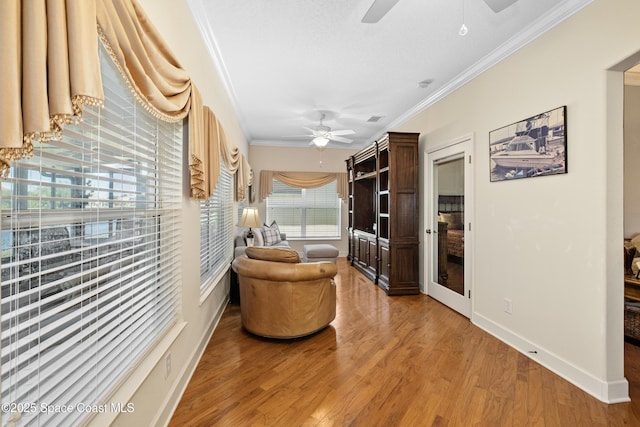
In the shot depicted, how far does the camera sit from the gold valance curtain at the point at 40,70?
60 centimetres

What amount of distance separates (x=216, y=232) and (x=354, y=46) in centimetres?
248

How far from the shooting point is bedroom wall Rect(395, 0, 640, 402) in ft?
6.62

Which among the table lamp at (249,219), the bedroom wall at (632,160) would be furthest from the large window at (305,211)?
the bedroom wall at (632,160)

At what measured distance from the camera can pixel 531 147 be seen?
2555 mm

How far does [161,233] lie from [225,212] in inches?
90.4

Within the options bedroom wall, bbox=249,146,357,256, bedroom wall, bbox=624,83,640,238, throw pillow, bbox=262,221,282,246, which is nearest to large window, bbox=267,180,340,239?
bedroom wall, bbox=249,146,357,256

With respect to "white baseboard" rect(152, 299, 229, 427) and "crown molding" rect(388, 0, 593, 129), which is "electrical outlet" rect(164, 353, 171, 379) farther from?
"crown molding" rect(388, 0, 593, 129)

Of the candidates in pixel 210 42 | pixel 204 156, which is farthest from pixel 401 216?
pixel 210 42

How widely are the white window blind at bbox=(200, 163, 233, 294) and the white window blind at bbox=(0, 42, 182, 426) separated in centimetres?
113

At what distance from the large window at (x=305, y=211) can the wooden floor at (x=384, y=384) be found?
4236 millimetres

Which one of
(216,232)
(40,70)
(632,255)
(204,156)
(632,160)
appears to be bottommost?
(632,255)

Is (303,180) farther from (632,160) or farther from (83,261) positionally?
(83,261)

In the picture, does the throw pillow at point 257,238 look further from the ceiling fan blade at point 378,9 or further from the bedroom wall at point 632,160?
the bedroom wall at point 632,160

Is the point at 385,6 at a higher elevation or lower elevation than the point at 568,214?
higher
